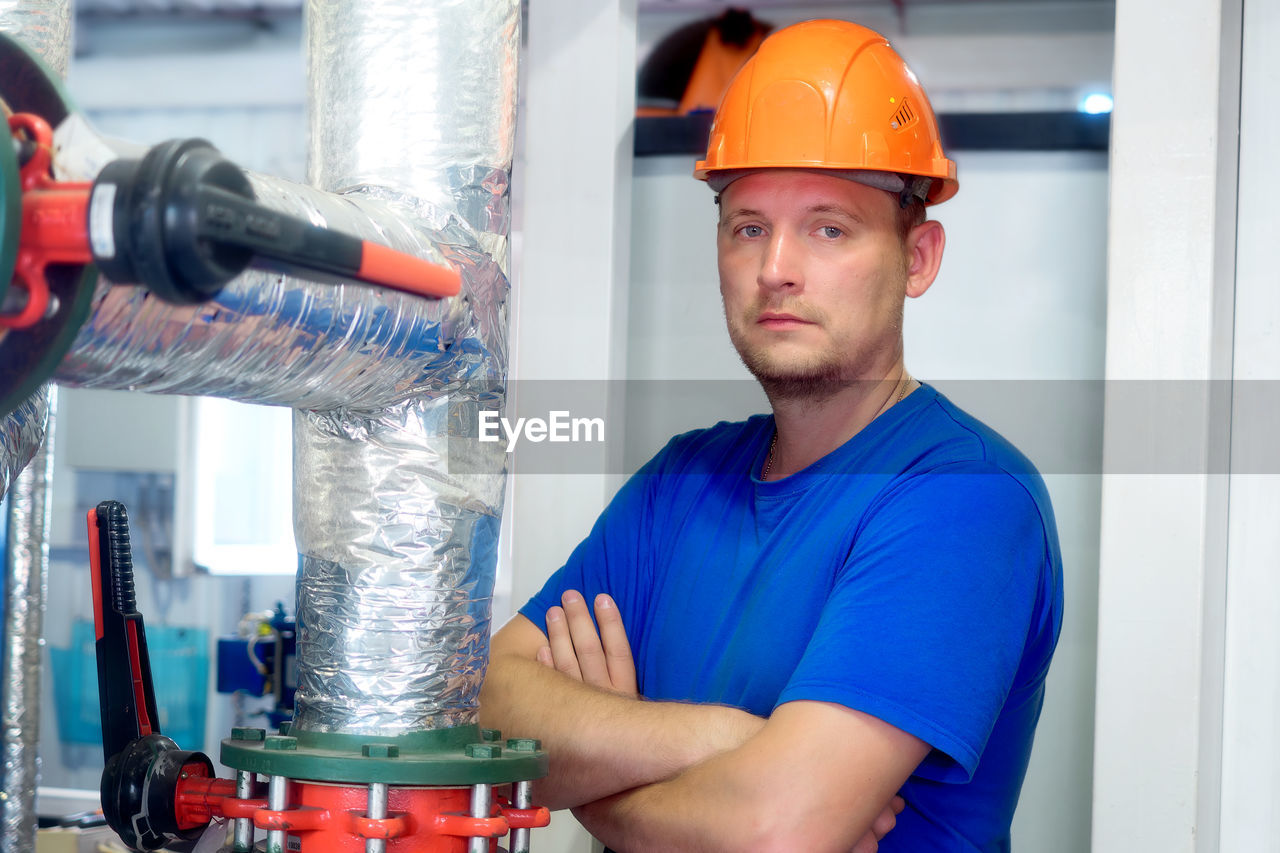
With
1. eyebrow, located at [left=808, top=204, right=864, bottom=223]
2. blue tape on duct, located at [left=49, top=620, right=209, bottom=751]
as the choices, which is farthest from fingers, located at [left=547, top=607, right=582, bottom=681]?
blue tape on duct, located at [left=49, top=620, right=209, bottom=751]

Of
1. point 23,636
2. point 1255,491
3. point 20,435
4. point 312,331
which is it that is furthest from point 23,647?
point 1255,491

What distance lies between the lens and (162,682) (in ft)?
12.7

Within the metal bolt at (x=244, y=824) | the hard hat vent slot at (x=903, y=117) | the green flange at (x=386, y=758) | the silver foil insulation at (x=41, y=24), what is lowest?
the metal bolt at (x=244, y=824)

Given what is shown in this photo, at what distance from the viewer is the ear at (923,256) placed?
55.9 inches

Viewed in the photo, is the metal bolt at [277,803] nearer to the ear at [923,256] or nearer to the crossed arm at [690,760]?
the crossed arm at [690,760]

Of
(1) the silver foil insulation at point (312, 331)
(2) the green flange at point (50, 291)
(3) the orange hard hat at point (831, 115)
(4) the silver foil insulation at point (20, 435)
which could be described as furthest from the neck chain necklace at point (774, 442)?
(2) the green flange at point (50, 291)

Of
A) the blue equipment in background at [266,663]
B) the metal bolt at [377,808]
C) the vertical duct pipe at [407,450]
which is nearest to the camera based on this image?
the metal bolt at [377,808]

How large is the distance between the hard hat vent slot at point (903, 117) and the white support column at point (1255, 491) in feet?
2.31

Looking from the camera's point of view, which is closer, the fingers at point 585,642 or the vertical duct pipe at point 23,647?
the fingers at point 585,642

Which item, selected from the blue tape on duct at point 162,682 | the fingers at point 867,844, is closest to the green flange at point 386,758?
the fingers at point 867,844

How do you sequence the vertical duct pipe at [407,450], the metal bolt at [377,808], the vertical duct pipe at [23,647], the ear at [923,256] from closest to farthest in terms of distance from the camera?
1. the metal bolt at [377,808]
2. the vertical duct pipe at [407,450]
3. the ear at [923,256]
4. the vertical duct pipe at [23,647]

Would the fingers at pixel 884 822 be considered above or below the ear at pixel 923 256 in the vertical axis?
below

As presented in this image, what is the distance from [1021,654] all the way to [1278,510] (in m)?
0.80

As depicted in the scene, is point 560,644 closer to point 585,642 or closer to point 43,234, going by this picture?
point 585,642
